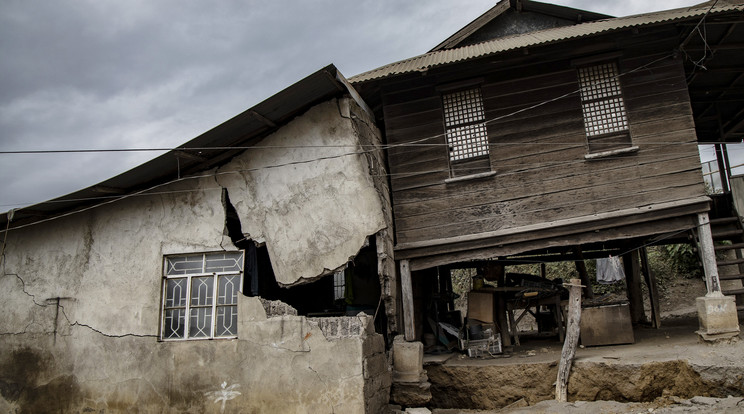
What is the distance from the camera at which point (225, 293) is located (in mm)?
9109

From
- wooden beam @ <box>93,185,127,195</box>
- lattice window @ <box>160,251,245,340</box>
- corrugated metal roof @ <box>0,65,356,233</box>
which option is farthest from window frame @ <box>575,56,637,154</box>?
wooden beam @ <box>93,185,127,195</box>

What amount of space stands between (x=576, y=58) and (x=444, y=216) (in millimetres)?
3984

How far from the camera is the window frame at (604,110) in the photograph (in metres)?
9.66

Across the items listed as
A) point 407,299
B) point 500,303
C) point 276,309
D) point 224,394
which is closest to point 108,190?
point 276,309

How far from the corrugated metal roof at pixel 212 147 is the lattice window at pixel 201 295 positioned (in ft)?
5.24

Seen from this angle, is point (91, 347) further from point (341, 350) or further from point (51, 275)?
point (341, 350)

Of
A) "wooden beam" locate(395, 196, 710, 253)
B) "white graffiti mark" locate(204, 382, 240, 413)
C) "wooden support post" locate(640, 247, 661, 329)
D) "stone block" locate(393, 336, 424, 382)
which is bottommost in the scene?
"white graffiti mark" locate(204, 382, 240, 413)

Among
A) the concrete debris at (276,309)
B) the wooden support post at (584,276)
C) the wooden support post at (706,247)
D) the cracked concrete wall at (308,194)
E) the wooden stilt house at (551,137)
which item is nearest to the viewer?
the concrete debris at (276,309)

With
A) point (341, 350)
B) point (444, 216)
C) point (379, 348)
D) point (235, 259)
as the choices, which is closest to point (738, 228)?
point (444, 216)

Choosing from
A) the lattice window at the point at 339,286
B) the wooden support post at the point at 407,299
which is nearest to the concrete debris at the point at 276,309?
the wooden support post at the point at 407,299

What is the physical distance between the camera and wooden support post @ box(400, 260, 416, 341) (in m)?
9.83

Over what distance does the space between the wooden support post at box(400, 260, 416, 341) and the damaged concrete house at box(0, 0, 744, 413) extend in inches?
1.2

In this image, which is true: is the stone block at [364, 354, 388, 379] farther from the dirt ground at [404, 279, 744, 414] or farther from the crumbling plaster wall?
the dirt ground at [404, 279, 744, 414]

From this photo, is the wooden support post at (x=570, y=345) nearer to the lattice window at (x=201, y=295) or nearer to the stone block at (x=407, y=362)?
the stone block at (x=407, y=362)
